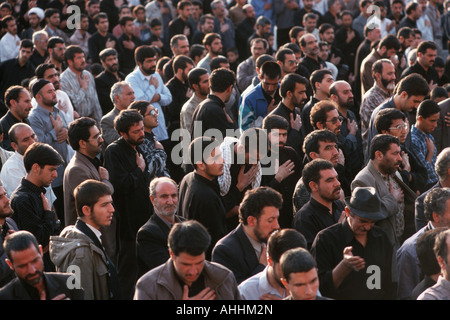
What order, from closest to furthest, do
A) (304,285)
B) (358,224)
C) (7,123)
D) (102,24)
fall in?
(304,285), (358,224), (7,123), (102,24)

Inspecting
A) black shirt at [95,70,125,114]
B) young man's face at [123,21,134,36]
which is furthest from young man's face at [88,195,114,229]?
young man's face at [123,21,134,36]

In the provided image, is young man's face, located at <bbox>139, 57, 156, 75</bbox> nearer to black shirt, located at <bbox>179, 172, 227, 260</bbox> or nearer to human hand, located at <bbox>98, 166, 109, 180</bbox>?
human hand, located at <bbox>98, 166, 109, 180</bbox>

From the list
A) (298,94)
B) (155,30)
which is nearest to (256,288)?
(298,94)

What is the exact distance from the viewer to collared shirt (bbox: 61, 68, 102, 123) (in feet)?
34.7

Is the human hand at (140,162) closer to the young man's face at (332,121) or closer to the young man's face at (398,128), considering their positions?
the young man's face at (332,121)

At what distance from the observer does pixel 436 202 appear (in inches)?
223

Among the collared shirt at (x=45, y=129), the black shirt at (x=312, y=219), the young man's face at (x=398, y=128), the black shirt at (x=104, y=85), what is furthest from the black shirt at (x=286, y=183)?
the black shirt at (x=104, y=85)

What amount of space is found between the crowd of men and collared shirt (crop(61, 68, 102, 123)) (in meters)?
0.02

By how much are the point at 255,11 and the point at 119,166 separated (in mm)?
10525

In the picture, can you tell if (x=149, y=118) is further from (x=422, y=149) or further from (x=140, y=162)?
(x=422, y=149)

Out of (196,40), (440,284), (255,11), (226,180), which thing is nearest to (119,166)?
(226,180)

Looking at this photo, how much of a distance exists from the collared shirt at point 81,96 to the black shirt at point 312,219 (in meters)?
5.30

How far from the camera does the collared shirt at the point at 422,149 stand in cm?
775

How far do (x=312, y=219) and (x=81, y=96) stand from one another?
5501 millimetres
